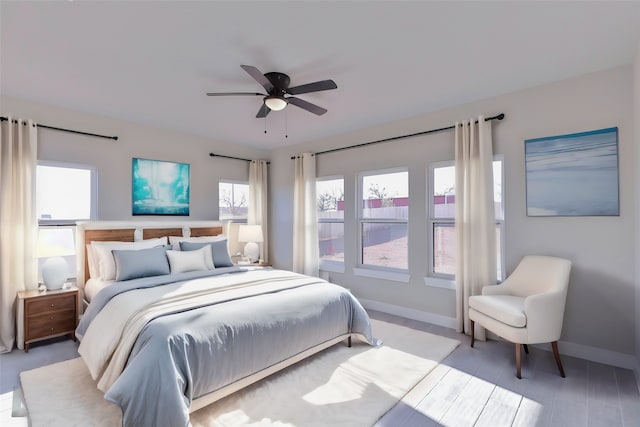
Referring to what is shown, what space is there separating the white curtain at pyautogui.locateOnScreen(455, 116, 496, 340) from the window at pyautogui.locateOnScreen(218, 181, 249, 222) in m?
3.53

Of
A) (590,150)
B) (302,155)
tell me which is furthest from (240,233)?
(590,150)

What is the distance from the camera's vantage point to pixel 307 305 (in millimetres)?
2785

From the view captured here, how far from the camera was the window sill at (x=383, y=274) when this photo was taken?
164 inches

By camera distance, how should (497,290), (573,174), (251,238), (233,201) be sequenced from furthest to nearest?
1. (233,201)
2. (251,238)
3. (497,290)
4. (573,174)

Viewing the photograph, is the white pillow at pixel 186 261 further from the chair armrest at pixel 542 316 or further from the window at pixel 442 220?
the chair armrest at pixel 542 316

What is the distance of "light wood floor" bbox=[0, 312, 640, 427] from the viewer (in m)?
2.04

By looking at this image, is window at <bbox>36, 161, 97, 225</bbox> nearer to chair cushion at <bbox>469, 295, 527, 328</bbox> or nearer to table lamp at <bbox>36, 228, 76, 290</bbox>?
table lamp at <bbox>36, 228, 76, 290</bbox>

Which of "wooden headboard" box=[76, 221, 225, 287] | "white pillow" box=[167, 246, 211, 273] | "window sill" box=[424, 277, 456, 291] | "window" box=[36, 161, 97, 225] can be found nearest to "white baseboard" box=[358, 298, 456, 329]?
"window sill" box=[424, 277, 456, 291]

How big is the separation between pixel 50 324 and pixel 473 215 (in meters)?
4.60

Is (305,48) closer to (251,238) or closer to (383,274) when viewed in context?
(383,274)

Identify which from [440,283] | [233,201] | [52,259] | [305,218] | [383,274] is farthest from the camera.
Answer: [233,201]

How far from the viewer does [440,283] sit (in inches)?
150

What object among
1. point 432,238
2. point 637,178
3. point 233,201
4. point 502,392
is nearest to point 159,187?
point 233,201

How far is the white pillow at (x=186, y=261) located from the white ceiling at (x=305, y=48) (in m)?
1.72
